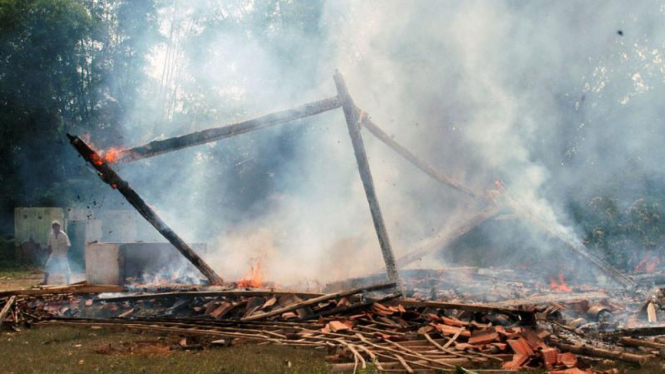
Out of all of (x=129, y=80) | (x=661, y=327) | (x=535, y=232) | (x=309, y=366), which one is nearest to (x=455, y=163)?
(x=535, y=232)

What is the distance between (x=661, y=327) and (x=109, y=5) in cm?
3189

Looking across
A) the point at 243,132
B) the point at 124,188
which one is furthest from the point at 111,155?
the point at 243,132

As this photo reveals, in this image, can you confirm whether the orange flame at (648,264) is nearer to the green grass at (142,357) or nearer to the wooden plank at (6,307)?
the green grass at (142,357)

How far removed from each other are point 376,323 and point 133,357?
357cm

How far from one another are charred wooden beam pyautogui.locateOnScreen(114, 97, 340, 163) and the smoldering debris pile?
2691 mm

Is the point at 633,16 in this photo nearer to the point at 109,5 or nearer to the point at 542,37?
the point at 542,37

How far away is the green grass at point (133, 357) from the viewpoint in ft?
21.5

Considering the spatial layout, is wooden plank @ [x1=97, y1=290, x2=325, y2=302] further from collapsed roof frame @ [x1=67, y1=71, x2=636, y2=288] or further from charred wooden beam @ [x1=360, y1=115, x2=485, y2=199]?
charred wooden beam @ [x1=360, y1=115, x2=485, y2=199]

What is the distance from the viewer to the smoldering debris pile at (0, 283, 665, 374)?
272 inches

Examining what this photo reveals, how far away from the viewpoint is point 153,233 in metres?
28.6

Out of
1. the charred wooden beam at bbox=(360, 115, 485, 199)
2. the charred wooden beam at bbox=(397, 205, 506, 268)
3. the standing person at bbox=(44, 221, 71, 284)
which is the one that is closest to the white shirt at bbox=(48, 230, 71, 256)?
Result: the standing person at bbox=(44, 221, 71, 284)

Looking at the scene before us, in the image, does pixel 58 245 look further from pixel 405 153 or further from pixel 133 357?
pixel 405 153

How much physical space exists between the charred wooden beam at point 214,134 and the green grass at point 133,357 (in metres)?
3.47

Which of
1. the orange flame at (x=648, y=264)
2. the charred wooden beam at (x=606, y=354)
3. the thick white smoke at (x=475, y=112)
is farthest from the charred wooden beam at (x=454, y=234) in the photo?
the charred wooden beam at (x=606, y=354)
